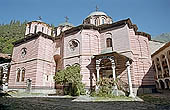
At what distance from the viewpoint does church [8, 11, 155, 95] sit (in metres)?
15.9

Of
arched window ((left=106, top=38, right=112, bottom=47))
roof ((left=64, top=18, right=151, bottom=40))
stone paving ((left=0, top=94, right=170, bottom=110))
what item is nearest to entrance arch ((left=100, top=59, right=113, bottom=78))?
arched window ((left=106, top=38, right=112, bottom=47))

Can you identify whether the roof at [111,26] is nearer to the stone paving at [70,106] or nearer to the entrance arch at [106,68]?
the entrance arch at [106,68]

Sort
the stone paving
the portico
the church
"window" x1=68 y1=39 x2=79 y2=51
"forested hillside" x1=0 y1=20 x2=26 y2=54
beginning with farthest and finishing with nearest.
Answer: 1. "forested hillside" x1=0 y1=20 x2=26 y2=54
2. "window" x1=68 y1=39 x2=79 y2=51
3. the church
4. the portico
5. the stone paving

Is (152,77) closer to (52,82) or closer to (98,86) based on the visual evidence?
(98,86)

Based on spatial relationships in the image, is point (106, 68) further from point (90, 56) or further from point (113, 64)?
point (113, 64)

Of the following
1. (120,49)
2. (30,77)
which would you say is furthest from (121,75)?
(30,77)

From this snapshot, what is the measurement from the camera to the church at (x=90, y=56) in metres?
15.9

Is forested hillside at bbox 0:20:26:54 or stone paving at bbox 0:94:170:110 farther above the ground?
forested hillside at bbox 0:20:26:54

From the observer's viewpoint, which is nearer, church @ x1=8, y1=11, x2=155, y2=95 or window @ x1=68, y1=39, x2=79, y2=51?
church @ x1=8, y1=11, x2=155, y2=95

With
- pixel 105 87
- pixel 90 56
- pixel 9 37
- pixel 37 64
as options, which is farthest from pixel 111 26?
pixel 9 37

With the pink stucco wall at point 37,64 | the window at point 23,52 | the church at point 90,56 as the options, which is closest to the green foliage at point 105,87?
the church at point 90,56

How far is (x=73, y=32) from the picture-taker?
1919 centimetres

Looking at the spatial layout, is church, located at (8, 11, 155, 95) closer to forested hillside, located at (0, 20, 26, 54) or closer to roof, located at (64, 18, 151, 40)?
roof, located at (64, 18, 151, 40)

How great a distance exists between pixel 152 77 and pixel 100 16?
46.5 ft
